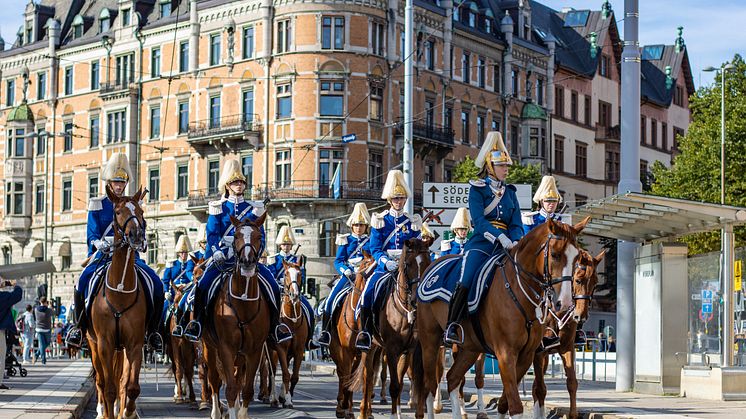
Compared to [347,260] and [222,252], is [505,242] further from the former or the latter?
[347,260]

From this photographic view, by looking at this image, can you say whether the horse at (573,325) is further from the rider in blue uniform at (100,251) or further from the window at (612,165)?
the window at (612,165)

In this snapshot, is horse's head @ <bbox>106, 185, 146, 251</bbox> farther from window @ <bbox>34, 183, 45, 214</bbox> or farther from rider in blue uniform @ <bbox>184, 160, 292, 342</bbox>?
window @ <bbox>34, 183, 45, 214</bbox>

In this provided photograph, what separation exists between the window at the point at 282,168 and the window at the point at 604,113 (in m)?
30.7

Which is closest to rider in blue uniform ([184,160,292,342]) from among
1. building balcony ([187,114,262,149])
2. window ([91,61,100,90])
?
building balcony ([187,114,262,149])

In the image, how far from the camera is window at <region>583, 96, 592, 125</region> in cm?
9219

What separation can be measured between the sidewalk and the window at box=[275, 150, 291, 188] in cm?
3881

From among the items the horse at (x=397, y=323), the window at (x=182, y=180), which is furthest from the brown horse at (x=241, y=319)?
the window at (x=182, y=180)

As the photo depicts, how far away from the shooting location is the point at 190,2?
7594 cm

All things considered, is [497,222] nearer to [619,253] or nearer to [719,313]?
[719,313]

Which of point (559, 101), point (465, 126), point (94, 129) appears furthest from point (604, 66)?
point (94, 129)

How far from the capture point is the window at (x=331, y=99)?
231ft

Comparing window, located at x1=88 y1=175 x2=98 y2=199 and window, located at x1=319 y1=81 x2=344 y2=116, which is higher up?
window, located at x1=319 y1=81 x2=344 y2=116

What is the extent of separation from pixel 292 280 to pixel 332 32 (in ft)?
157

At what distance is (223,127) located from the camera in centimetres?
7356
